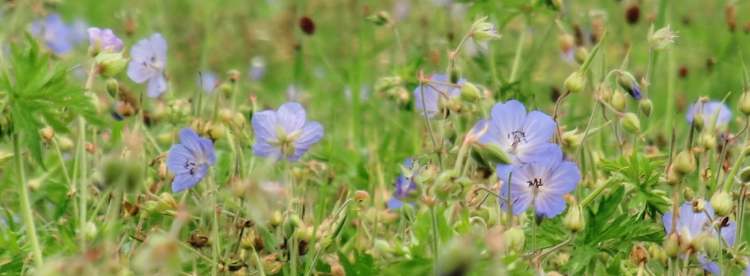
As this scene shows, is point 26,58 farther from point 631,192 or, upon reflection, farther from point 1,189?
point 631,192

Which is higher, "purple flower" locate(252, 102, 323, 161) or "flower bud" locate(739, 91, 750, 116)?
"flower bud" locate(739, 91, 750, 116)

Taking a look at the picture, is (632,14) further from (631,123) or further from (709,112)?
(631,123)

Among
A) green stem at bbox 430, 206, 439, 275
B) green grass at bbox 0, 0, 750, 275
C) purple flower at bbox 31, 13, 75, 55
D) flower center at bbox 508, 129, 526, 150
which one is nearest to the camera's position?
green stem at bbox 430, 206, 439, 275

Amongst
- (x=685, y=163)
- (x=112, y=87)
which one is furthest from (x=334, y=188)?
(x=685, y=163)

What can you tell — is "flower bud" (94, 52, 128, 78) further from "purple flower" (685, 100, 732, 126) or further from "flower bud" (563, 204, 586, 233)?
"purple flower" (685, 100, 732, 126)

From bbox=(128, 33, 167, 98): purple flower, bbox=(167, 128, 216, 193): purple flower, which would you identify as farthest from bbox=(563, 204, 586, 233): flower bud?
bbox=(128, 33, 167, 98): purple flower

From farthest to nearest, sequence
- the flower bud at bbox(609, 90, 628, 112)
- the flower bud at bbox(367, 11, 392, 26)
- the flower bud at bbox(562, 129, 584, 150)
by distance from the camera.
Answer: the flower bud at bbox(367, 11, 392, 26) < the flower bud at bbox(609, 90, 628, 112) < the flower bud at bbox(562, 129, 584, 150)
